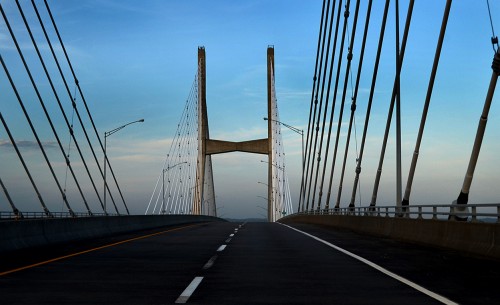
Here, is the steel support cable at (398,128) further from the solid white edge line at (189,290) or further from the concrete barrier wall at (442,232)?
the solid white edge line at (189,290)

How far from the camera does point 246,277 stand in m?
10.5

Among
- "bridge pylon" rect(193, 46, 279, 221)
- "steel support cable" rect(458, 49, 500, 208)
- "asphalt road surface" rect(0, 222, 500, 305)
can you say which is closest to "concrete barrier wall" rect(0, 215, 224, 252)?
"asphalt road surface" rect(0, 222, 500, 305)

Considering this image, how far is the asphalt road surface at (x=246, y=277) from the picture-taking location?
8336 mm

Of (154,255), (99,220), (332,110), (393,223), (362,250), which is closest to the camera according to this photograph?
(154,255)

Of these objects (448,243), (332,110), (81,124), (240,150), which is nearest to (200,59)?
(240,150)

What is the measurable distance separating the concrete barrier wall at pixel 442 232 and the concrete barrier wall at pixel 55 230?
1056 cm

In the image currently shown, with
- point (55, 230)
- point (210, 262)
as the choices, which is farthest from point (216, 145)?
point (210, 262)

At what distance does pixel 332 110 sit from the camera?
1742 inches

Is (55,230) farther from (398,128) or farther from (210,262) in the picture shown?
(398,128)

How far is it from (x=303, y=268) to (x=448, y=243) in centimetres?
645

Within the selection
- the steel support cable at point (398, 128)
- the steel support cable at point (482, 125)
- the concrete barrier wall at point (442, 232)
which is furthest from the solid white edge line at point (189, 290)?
the steel support cable at point (398, 128)

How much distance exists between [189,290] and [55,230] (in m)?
11.9

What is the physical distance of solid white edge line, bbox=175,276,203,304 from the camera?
318 inches

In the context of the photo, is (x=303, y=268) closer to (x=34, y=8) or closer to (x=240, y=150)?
(x=34, y=8)
